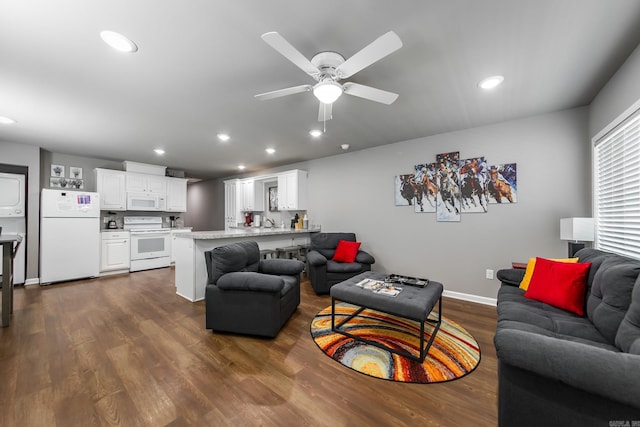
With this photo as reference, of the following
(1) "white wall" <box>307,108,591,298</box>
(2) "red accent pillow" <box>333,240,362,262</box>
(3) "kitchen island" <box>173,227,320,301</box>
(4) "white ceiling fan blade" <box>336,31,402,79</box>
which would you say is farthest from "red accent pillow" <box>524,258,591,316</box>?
(3) "kitchen island" <box>173,227,320,301</box>

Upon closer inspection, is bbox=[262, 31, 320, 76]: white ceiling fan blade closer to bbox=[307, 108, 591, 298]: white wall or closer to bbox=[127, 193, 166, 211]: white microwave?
bbox=[307, 108, 591, 298]: white wall

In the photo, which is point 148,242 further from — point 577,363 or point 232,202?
point 577,363

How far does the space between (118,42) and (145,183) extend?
464 cm

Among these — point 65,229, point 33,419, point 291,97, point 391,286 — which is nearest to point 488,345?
point 391,286

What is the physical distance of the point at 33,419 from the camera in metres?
1.42

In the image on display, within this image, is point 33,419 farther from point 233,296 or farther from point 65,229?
point 65,229

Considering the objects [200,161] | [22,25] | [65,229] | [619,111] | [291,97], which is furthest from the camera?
[200,161]

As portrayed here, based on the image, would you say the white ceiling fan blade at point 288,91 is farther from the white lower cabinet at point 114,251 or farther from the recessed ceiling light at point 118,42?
the white lower cabinet at point 114,251

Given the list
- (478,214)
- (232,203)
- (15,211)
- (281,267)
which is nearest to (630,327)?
(478,214)

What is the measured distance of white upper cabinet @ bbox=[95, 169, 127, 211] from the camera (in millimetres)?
4973

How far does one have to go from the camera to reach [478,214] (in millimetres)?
3445

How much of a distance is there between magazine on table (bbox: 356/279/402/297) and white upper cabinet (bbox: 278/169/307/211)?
311 centimetres

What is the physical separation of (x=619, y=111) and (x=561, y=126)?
0.86 m

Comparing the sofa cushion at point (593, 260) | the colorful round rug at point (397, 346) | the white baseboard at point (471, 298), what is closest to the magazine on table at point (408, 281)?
the colorful round rug at point (397, 346)
